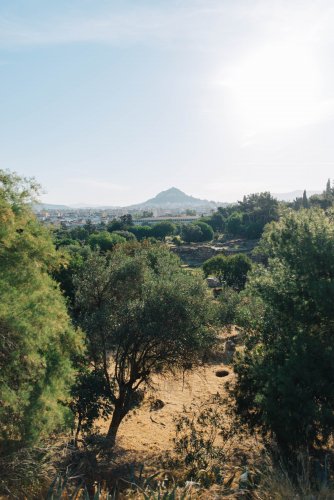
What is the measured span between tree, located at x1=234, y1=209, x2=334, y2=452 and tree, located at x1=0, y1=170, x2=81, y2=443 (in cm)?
526

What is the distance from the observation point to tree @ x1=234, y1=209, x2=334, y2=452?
30.6 feet

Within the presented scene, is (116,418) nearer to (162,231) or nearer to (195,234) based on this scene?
(195,234)

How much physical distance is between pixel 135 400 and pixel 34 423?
20.6 feet

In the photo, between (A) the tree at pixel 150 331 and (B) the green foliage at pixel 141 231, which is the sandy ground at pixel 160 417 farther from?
(B) the green foliage at pixel 141 231

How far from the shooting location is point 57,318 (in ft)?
32.6

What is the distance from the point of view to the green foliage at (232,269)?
4156 centimetres

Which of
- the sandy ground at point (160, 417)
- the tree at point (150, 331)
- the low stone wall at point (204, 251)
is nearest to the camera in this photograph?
the tree at point (150, 331)

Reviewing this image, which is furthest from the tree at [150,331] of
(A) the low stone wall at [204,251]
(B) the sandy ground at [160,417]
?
(A) the low stone wall at [204,251]

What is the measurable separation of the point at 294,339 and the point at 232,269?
31.6 meters

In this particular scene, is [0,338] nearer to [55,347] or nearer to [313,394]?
[55,347]

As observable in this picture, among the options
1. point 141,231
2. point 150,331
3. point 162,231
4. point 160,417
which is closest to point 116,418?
point 150,331

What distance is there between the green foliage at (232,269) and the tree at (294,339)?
29.4 meters

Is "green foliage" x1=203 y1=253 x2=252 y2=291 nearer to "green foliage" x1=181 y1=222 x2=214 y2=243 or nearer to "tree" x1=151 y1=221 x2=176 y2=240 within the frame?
"green foliage" x1=181 y1=222 x2=214 y2=243

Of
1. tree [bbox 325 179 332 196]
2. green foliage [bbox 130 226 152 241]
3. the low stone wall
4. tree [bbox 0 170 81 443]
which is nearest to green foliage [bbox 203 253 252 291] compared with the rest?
the low stone wall
